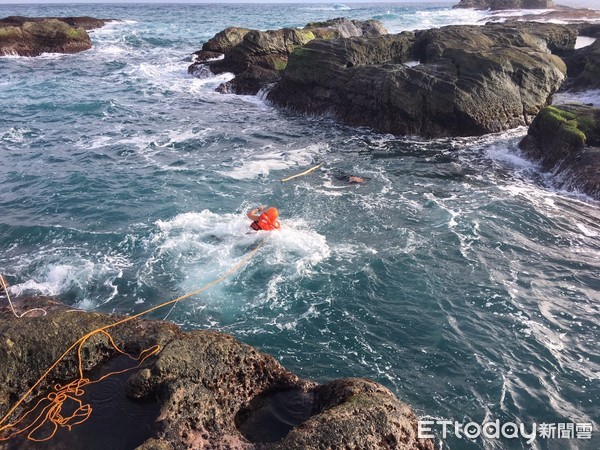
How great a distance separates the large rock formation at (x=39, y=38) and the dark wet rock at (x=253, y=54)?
53.2ft

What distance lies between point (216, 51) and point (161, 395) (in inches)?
1438

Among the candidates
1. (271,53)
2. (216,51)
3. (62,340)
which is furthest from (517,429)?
(216,51)

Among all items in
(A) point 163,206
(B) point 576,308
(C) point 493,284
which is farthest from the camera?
(A) point 163,206

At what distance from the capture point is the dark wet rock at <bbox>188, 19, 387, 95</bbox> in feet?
96.8

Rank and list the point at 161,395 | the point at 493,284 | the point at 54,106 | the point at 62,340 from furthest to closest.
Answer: the point at 54,106 < the point at 493,284 < the point at 62,340 < the point at 161,395

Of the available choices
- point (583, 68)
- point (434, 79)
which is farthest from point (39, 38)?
point (583, 68)

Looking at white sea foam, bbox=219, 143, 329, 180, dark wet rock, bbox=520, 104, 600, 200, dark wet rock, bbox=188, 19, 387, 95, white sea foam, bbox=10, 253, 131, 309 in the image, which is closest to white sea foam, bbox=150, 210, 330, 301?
white sea foam, bbox=10, 253, 131, 309

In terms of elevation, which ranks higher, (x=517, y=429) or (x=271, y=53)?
(x=271, y=53)

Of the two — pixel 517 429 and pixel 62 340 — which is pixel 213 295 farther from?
pixel 517 429

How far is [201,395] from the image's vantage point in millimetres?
6242

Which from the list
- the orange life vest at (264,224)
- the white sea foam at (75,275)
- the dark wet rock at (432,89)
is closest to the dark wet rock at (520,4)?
the dark wet rock at (432,89)

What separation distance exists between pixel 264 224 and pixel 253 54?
2382cm

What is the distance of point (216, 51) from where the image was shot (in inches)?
1497

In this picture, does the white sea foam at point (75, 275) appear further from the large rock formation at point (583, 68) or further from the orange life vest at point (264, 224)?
the large rock formation at point (583, 68)
